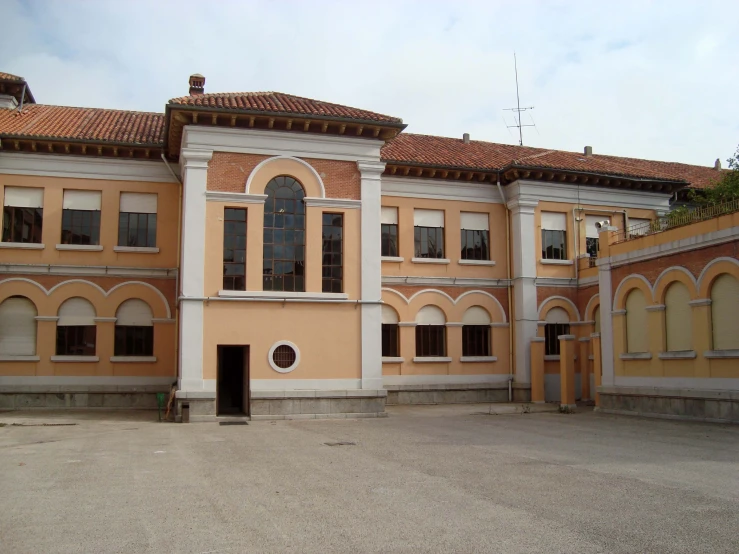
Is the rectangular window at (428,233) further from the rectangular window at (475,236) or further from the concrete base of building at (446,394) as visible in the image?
the concrete base of building at (446,394)

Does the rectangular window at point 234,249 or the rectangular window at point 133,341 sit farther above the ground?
the rectangular window at point 234,249

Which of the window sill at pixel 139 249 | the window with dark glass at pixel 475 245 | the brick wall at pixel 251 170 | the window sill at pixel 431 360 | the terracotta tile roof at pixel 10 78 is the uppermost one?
the terracotta tile roof at pixel 10 78

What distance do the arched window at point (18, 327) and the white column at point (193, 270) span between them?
6.59 meters

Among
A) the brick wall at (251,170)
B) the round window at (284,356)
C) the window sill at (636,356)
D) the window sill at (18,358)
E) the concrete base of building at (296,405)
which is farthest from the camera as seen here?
the window sill at (18,358)

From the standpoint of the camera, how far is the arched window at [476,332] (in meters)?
28.1

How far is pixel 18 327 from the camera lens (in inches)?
947

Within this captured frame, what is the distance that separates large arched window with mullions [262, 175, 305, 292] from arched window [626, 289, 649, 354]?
10600 millimetres

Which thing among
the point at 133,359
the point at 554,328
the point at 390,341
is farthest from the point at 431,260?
the point at 133,359

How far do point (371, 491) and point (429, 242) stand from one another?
1918 centimetres

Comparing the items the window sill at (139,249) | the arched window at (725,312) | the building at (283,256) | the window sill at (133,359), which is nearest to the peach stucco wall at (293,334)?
the building at (283,256)

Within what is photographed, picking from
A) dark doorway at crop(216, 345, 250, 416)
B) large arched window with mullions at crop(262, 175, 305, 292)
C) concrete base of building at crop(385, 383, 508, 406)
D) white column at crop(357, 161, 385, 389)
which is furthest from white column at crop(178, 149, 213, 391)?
concrete base of building at crop(385, 383, 508, 406)

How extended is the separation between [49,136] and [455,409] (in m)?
16.6

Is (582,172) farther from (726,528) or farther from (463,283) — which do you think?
(726,528)

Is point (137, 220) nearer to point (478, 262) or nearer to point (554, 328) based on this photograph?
point (478, 262)
